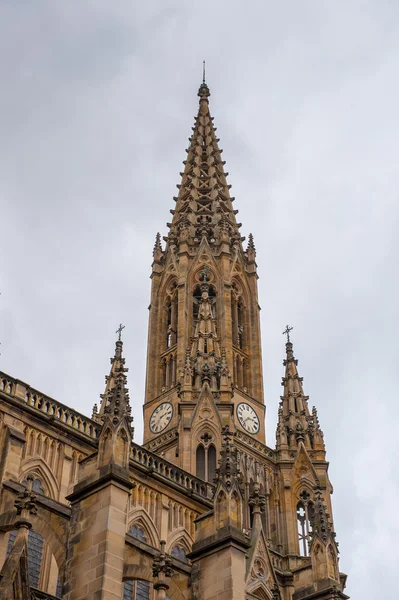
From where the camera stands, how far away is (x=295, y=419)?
41.7m

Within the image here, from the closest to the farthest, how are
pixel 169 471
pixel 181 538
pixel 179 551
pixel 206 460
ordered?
pixel 179 551
pixel 181 538
pixel 169 471
pixel 206 460

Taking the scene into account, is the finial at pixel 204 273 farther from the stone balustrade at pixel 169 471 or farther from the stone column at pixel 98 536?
the stone column at pixel 98 536

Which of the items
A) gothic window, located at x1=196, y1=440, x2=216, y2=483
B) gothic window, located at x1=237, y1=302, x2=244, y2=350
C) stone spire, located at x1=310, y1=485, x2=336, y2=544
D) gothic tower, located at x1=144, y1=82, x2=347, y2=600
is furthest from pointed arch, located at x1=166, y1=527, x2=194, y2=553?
gothic window, located at x1=237, y1=302, x2=244, y2=350

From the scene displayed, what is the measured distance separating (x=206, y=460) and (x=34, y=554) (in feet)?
42.1

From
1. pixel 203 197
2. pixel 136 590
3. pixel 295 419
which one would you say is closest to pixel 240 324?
pixel 295 419

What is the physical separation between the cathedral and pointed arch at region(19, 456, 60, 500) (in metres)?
0.03

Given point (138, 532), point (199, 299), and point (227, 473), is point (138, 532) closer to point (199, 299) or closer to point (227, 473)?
point (227, 473)

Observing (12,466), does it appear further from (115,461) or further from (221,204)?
(221,204)

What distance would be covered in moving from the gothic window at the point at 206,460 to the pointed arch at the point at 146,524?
24.9 ft

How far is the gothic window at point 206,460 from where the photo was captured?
35.7 metres

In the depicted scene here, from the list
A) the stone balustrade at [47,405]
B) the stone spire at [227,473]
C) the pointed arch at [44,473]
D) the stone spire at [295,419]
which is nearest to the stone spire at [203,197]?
the stone spire at [295,419]

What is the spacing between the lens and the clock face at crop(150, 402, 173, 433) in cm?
3992

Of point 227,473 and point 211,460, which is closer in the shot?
point 227,473

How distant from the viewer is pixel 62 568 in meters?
20.0
